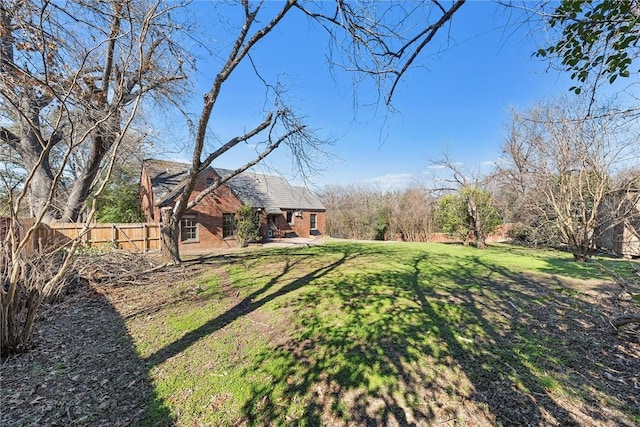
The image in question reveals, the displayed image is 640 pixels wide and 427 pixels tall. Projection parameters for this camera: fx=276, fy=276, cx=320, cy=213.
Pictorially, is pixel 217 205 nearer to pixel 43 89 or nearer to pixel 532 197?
pixel 43 89

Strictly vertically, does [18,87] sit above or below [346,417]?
above

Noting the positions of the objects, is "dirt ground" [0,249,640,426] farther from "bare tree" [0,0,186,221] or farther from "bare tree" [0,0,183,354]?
"bare tree" [0,0,186,221]

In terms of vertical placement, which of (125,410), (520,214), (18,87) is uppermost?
(18,87)

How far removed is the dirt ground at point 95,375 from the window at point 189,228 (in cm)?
1098

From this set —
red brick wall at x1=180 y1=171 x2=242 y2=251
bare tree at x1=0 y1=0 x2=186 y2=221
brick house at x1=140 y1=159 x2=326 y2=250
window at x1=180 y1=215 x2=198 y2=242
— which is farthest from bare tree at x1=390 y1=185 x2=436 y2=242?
bare tree at x1=0 y1=0 x2=186 y2=221

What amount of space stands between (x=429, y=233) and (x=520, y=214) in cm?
624

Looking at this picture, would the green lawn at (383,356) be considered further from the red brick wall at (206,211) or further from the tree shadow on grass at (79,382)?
the red brick wall at (206,211)

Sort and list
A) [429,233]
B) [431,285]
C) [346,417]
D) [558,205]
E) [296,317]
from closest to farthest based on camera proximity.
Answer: [346,417] < [296,317] < [431,285] < [558,205] < [429,233]

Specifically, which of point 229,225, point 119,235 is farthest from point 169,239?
point 229,225

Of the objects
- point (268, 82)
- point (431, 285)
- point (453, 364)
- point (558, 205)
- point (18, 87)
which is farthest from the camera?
point (558, 205)

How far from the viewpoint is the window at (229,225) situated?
17.2 m

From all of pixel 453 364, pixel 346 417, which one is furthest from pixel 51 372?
pixel 453 364

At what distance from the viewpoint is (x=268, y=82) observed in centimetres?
746

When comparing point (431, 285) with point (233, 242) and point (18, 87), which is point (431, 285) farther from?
point (233, 242)
